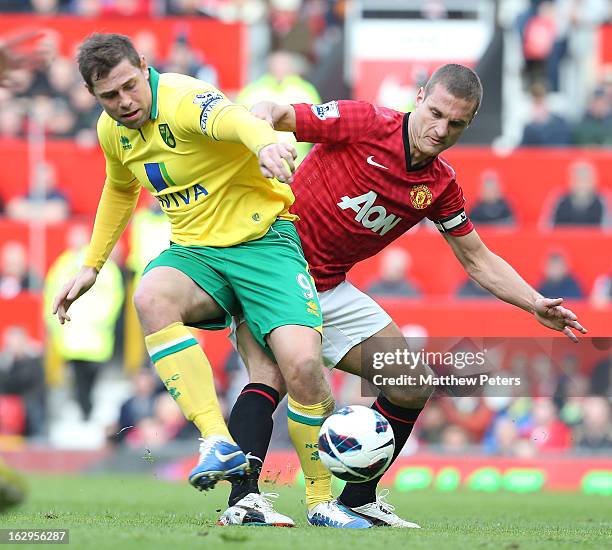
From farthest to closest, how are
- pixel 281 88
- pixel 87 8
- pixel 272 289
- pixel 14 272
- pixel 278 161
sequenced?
pixel 87 8, pixel 281 88, pixel 14 272, pixel 272 289, pixel 278 161

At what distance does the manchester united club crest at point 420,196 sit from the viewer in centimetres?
705

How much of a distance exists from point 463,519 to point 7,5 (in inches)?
523

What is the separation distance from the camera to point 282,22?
59.1 ft

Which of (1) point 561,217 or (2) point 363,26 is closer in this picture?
(1) point 561,217

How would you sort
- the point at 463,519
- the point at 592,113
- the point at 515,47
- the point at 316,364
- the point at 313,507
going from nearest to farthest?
the point at 316,364, the point at 313,507, the point at 463,519, the point at 592,113, the point at 515,47

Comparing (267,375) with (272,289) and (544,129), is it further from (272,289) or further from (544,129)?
(544,129)

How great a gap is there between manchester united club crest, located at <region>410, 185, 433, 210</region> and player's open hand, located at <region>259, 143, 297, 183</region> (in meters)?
1.37

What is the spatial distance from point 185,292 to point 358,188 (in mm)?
1200

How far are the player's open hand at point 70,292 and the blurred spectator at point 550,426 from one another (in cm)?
604

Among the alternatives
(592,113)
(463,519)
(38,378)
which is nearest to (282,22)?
(592,113)

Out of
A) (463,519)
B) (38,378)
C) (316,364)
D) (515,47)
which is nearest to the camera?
(316,364)

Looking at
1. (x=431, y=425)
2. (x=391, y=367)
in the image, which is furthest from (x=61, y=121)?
(x=391, y=367)

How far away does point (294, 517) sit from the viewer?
762cm

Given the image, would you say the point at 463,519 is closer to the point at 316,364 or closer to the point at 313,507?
the point at 313,507
